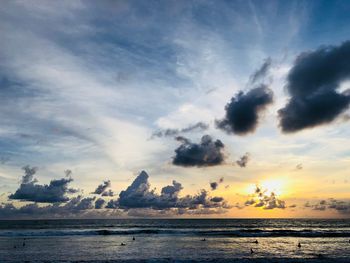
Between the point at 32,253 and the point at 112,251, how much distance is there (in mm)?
12293

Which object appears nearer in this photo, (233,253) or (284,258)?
(284,258)

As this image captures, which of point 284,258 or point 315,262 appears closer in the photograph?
point 315,262

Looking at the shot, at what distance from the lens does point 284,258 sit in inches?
1852

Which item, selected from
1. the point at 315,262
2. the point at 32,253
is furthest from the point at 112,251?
the point at 315,262

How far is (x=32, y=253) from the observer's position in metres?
54.0

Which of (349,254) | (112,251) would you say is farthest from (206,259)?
(349,254)

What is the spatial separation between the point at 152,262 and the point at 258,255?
644 inches

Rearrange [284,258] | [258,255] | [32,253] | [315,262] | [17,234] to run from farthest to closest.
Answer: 1. [17,234]
2. [32,253]
3. [258,255]
4. [284,258]
5. [315,262]

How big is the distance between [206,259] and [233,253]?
322 inches

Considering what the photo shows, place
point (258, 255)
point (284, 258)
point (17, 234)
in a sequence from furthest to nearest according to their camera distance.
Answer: point (17, 234) → point (258, 255) → point (284, 258)

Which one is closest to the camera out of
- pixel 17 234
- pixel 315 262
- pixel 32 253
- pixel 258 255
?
pixel 315 262

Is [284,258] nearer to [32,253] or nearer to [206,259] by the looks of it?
[206,259]

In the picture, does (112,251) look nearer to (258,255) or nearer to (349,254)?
(258,255)

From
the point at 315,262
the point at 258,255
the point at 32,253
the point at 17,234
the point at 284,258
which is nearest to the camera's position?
the point at 315,262
